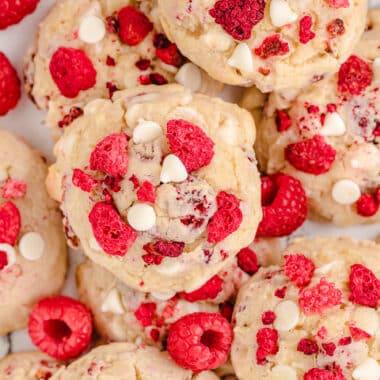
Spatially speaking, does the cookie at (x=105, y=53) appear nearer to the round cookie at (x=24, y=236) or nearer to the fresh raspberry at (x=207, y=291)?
the round cookie at (x=24, y=236)

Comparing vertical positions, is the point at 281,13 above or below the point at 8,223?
above

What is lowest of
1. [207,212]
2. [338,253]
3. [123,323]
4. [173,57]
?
[123,323]

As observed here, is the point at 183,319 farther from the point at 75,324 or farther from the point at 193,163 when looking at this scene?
the point at 193,163

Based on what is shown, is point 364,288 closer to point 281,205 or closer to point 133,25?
point 281,205

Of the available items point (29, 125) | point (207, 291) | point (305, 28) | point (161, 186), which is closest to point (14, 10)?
point (29, 125)

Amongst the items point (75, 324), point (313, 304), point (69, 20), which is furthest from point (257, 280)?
point (69, 20)

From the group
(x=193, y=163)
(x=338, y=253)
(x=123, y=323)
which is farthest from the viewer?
(x=123, y=323)

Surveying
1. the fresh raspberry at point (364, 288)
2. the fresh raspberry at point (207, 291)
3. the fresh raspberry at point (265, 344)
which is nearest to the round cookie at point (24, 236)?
the fresh raspberry at point (207, 291)
